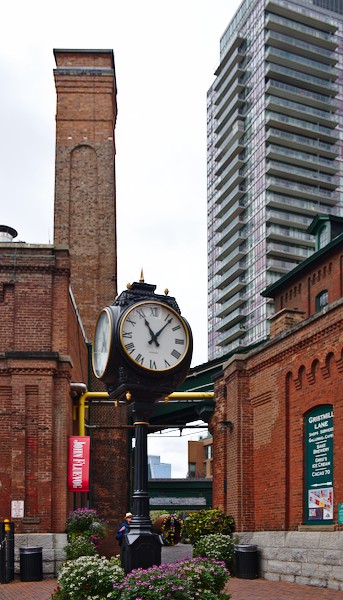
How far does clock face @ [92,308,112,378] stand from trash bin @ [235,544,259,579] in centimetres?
1271

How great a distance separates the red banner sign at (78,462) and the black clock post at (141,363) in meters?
15.6

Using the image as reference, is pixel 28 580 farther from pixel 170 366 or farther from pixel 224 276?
pixel 224 276

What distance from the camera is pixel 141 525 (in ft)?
25.3

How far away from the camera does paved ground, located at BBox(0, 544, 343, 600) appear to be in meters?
15.3

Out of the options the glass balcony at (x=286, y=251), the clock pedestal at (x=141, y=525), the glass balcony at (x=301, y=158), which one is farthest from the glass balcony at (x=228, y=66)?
the clock pedestal at (x=141, y=525)

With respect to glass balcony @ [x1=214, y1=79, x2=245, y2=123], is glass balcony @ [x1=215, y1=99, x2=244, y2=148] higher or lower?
lower

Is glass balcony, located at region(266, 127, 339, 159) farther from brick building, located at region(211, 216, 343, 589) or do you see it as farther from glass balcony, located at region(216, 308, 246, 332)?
brick building, located at region(211, 216, 343, 589)

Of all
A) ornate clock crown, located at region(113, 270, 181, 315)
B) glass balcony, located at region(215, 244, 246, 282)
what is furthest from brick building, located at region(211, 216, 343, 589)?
glass balcony, located at region(215, 244, 246, 282)

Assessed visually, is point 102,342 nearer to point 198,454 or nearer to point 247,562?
point 247,562

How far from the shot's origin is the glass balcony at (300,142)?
10700 centimetres

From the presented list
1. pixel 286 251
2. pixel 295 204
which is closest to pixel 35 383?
pixel 286 251

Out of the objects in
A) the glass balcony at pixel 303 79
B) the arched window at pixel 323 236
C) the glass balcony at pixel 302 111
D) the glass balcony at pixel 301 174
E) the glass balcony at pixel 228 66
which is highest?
the glass balcony at pixel 228 66

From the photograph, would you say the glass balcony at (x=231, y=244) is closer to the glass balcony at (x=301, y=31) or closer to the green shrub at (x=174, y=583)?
the glass balcony at (x=301, y=31)

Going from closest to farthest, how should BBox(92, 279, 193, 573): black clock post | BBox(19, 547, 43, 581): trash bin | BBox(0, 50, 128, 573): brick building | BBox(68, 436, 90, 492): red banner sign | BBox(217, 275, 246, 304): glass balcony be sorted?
1. BBox(92, 279, 193, 573): black clock post
2. BBox(19, 547, 43, 581): trash bin
3. BBox(0, 50, 128, 573): brick building
4. BBox(68, 436, 90, 492): red banner sign
5. BBox(217, 275, 246, 304): glass balcony
